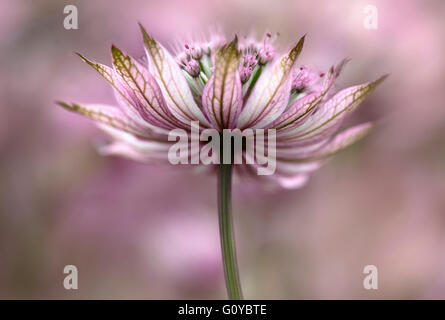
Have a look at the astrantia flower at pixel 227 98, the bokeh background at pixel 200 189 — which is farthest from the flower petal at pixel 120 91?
the bokeh background at pixel 200 189

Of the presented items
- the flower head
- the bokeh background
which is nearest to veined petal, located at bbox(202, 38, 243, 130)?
the flower head

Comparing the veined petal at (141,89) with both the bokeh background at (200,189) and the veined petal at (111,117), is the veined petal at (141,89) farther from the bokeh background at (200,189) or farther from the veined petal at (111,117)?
the bokeh background at (200,189)

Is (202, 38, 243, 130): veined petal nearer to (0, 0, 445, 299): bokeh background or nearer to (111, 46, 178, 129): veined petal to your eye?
(111, 46, 178, 129): veined petal

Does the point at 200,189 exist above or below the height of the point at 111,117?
above

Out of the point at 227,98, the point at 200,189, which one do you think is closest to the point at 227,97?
the point at 227,98

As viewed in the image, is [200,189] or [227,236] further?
[200,189]

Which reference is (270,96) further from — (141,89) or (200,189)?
(200,189)
